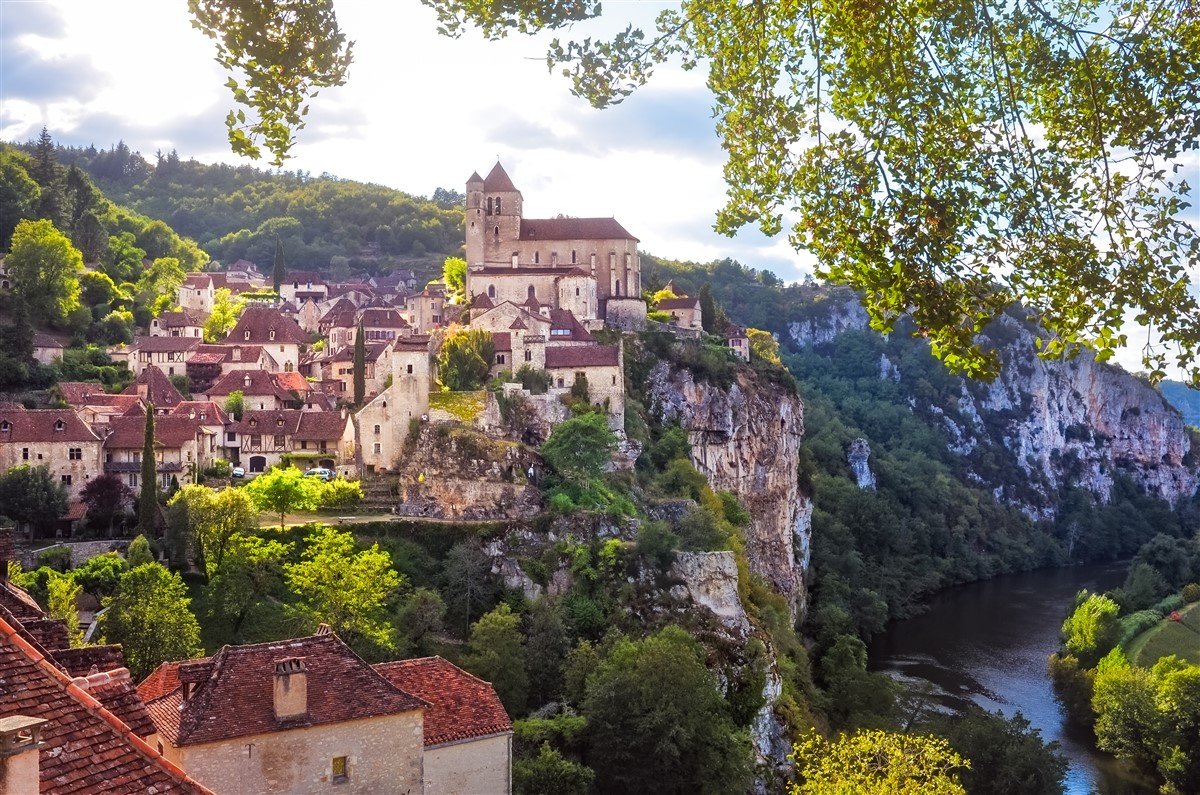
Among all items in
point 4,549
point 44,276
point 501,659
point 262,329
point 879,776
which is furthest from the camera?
point 262,329

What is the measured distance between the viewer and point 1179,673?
1873 inches

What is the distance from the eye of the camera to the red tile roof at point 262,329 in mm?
66750

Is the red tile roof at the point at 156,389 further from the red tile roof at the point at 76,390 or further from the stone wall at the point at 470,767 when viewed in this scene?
the stone wall at the point at 470,767

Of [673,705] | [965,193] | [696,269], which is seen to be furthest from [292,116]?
[696,269]

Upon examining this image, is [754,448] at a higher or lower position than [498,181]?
lower

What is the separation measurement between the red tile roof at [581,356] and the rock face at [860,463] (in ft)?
182

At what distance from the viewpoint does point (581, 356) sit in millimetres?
51906

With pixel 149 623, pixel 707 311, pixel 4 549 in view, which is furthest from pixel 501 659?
pixel 707 311

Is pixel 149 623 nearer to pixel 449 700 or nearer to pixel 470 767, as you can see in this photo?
pixel 449 700

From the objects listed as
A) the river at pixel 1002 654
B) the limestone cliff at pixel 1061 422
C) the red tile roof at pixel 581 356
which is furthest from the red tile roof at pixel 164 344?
the limestone cliff at pixel 1061 422

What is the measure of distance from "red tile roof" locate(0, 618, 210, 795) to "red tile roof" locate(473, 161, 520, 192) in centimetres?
6531

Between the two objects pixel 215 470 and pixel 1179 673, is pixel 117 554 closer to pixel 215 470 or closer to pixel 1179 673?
pixel 215 470

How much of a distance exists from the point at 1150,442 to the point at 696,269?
70554 millimetres

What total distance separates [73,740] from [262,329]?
6430 cm
